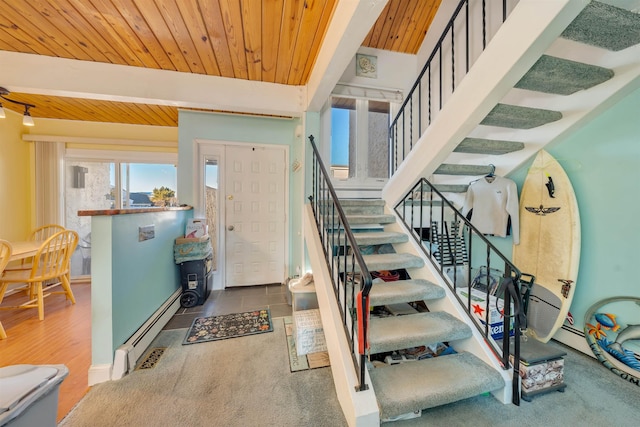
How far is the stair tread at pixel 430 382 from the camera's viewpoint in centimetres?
140

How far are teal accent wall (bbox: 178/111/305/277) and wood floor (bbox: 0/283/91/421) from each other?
1766 mm

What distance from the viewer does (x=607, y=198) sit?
6.75 ft

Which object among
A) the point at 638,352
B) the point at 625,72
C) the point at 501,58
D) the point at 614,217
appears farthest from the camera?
the point at 614,217

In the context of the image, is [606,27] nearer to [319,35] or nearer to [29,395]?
[319,35]

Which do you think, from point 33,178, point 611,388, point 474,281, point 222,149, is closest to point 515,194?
point 474,281

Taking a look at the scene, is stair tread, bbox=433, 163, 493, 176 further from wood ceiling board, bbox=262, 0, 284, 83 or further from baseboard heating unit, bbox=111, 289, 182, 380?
baseboard heating unit, bbox=111, 289, 182, 380

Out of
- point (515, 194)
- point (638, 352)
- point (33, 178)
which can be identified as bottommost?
point (638, 352)

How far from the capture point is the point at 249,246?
148 inches

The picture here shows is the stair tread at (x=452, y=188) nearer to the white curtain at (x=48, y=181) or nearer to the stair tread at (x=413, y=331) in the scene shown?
the stair tread at (x=413, y=331)

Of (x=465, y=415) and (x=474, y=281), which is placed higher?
(x=474, y=281)

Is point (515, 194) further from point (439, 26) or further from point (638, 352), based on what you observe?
point (439, 26)

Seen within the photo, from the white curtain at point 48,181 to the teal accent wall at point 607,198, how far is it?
21.4ft

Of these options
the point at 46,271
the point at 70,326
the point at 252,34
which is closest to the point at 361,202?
the point at 252,34

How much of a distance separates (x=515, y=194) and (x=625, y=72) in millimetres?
1146
